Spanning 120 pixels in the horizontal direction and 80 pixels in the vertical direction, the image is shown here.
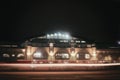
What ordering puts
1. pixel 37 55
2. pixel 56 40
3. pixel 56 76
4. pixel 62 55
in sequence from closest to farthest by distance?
pixel 56 76, pixel 37 55, pixel 62 55, pixel 56 40

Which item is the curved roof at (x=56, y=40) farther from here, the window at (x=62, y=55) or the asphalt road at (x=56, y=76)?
the asphalt road at (x=56, y=76)

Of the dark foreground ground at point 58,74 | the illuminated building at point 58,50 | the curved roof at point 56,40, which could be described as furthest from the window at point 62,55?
the dark foreground ground at point 58,74

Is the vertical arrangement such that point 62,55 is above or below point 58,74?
above

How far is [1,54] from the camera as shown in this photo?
53.3m

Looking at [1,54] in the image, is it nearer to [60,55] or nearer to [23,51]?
[23,51]

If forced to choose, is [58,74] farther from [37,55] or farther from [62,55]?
[62,55]

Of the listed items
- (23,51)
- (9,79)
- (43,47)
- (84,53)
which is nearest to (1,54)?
(23,51)

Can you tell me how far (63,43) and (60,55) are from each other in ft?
9.11

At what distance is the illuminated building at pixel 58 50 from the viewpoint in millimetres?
53531

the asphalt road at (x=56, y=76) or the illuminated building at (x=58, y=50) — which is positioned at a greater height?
the illuminated building at (x=58, y=50)

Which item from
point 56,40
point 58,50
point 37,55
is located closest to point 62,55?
point 58,50

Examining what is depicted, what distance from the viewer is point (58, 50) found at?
5459 cm

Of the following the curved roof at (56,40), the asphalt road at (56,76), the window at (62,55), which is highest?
the curved roof at (56,40)

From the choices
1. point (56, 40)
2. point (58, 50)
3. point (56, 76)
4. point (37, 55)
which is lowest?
point (56, 76)
